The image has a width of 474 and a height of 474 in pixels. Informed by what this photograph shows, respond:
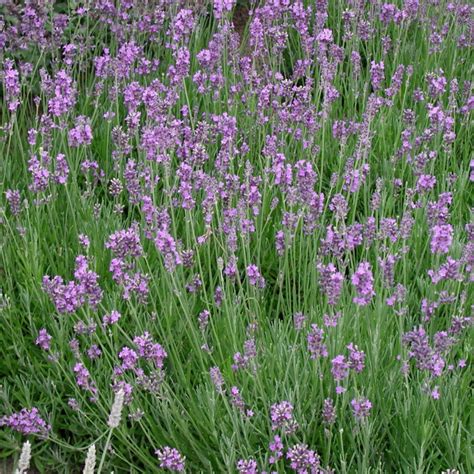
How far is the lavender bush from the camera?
8.66 feet

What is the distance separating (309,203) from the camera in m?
3.04

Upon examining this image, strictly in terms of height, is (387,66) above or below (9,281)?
above

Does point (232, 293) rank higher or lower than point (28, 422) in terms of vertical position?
higher

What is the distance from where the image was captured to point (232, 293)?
10.9ft

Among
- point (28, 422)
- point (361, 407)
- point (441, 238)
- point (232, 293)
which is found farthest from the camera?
point (232, 293)

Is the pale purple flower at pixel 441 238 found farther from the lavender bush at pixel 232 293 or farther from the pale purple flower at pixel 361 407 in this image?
the pale purple flower at pixel 361 407

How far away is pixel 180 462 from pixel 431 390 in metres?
0.79

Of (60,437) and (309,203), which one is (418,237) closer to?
(309,203)

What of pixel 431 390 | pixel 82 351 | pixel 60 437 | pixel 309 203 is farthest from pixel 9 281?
pixel 431 390

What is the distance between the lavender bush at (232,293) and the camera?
2.64m

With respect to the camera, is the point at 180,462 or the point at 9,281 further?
the point at 9,281

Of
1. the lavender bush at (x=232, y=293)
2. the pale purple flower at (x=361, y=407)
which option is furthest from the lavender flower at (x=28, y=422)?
the pale purple flower at (x=361, y=407)

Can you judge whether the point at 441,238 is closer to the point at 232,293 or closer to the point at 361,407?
the point at 361,407

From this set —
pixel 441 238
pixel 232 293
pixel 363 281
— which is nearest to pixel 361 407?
pixel 363 281
